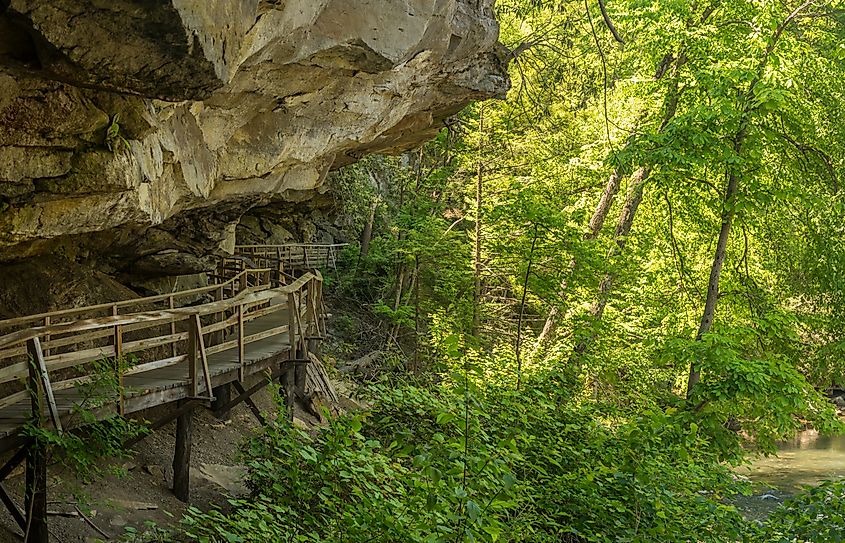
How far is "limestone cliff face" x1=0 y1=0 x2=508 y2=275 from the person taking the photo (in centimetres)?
411

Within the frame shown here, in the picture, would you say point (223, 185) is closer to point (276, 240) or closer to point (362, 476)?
point (362, 476)

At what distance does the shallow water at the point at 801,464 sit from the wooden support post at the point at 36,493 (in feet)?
47.0

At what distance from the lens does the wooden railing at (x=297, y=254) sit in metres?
19.2

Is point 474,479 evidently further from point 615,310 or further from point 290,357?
point 615,310

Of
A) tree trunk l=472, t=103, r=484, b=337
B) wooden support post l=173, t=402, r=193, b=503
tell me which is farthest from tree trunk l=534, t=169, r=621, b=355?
wooden support post l=173, t=402, r=193, b=503

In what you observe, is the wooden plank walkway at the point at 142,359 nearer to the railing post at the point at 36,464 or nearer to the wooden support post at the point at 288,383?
the railing post at the point at 36,464

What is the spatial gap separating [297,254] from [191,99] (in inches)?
725

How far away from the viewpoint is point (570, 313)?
47.4 feet

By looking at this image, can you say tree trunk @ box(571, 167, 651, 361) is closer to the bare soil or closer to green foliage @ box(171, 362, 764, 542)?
green foliage @ box(171, 362, 764, 542)

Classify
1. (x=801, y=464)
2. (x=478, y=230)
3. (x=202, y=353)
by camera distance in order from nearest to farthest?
1. (x=202, y=353)
2. (x=478, y=230)
3. (x=801, y=464)

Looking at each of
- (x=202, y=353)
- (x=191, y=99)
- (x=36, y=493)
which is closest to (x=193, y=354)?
(x=202, y=353)

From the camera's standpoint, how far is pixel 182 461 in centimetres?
841

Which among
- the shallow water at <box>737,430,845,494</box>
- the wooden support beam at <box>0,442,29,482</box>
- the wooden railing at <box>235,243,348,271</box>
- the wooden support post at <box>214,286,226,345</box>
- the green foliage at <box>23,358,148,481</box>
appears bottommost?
the shallow water at <box>737,430,845,494</box>

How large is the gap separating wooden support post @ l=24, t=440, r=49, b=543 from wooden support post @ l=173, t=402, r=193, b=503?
7.94ft
